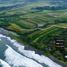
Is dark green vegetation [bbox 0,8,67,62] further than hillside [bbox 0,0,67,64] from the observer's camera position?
No

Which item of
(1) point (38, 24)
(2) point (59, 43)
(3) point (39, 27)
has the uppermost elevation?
(2) point (59, 43)

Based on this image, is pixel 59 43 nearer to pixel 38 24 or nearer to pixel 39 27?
pixel 39 27

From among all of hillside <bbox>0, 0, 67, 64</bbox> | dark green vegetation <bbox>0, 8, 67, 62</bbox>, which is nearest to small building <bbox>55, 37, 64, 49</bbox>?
hillside <bbox>0, 0, 67, 64</bbox>

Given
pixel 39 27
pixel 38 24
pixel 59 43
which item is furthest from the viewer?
pixel 38 24

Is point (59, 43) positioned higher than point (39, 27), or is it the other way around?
point (59, 43)

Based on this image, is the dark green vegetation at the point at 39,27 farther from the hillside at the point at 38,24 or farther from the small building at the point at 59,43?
the small building at the point at 59,43

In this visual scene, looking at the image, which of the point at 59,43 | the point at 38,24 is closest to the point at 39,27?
the point at 38,24

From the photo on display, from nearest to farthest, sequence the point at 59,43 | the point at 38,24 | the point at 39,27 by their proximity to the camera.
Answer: the point at 59,43 < the point at 39,27 < the point at 38,24

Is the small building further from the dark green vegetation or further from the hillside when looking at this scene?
the dark green vegetation

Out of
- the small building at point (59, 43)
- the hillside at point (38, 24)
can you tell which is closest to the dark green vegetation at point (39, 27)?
the hillside at point (38, 24)

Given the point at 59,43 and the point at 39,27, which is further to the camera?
the point at 39,27
